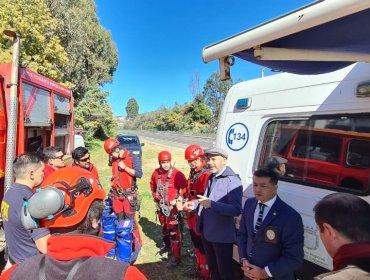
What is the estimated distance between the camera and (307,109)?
3051mm

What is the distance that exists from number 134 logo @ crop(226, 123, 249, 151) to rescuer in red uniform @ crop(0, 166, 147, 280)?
2414 mm

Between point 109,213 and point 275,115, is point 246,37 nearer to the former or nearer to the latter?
point 275,115

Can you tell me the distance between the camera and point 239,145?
382 cm

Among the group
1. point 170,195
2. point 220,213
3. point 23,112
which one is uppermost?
point 23,112

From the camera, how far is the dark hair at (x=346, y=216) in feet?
4.43

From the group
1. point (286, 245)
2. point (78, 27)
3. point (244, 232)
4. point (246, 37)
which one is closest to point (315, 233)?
point (286, 245)

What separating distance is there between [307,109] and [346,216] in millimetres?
1815

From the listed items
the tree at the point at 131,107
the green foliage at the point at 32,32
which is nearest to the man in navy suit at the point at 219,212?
the green foliage at the point at 32,32

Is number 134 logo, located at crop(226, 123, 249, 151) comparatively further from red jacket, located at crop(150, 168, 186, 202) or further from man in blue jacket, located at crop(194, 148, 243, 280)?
red jacket, located at crop(150, 168, 186, 202)

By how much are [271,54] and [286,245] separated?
58.0 inches

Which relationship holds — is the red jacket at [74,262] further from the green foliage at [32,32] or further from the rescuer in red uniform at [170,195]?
the green foliage at [32,32]

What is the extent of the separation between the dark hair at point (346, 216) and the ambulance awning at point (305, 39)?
2.50ft

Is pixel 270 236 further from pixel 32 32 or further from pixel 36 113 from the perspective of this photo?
pixel 32 32

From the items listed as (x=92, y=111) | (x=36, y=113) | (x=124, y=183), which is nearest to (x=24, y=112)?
(x=36, y=113)
